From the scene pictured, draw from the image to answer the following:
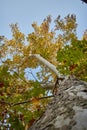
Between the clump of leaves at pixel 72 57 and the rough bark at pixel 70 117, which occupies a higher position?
the clump of leaves at pixel 72 57

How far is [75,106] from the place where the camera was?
141cm

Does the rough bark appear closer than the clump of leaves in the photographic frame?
Yes

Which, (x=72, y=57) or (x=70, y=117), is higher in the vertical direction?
(x=72, y=57)

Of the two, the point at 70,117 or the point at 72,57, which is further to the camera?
the point at 72,57

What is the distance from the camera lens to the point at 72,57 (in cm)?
397

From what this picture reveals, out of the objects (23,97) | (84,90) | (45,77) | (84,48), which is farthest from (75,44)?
(45,77)

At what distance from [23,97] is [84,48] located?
1421 millimetres

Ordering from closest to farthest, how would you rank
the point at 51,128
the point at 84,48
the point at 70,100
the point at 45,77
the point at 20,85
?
the point at 51,128 → the point at 70,100 → the point at 84,48 → the point at 20,85 → the point at 45,77

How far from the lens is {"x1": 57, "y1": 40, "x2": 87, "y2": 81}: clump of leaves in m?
3.96

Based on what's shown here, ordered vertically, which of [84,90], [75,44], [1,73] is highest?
[75,44]

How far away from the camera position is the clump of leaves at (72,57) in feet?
13.0

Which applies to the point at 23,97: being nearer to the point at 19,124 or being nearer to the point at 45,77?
the point at 19,124

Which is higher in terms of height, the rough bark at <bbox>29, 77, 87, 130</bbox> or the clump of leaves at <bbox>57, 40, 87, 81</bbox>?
the clump of leaves at <bbox>57, 40, 87, 81</bbox>

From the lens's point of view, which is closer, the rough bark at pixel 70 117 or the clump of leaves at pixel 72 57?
the rough bark at pixel 70 117
